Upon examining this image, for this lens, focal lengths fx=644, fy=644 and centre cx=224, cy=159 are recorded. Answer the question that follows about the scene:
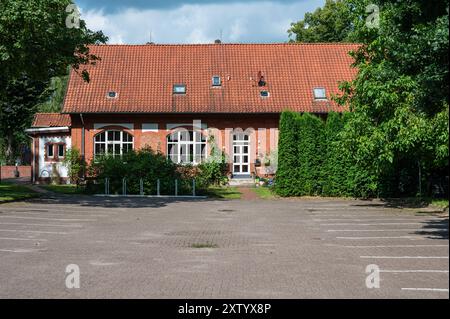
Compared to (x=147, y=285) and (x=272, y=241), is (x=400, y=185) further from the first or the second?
(x=147, y=285)

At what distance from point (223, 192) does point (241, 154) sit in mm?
6000

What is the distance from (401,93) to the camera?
2067 cm

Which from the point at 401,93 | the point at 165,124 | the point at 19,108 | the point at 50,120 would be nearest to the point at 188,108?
the point at 165,124

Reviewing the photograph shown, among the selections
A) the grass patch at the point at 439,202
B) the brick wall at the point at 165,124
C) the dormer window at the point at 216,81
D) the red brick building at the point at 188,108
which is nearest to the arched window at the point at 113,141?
the red brick building at the point at 188,108

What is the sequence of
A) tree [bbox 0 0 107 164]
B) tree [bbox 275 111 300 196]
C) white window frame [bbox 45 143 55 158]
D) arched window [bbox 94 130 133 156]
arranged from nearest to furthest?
tree [bbox 0 0 107 164] → tree [bbox 275 111 300 196] → arched window [bbox 94 130 133 156] → white window frame [bbox 45 143 55 158]

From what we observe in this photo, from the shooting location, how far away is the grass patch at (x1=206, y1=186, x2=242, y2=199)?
31.0 meters

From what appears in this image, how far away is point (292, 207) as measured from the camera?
82.9ft

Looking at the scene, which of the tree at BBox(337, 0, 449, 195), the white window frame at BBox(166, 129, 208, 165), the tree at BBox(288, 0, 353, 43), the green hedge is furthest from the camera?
the tree at BBox(288, 0, 353, 43)

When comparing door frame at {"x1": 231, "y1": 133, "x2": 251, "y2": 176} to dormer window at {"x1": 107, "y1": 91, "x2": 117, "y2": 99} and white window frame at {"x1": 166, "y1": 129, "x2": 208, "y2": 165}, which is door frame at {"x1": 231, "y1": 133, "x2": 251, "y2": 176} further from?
dormer window at {"x1": 107, "y1": 91, "x2": 117, "y2": 99}

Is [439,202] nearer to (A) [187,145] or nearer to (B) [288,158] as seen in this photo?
(B) [288,158]

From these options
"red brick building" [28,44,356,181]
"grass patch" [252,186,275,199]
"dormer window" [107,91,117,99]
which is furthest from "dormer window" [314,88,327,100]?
"dormer window" [107,91,117,99]

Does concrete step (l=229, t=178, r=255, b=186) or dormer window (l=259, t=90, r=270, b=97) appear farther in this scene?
dormer window (l=259, t=90, r=270, b=97)

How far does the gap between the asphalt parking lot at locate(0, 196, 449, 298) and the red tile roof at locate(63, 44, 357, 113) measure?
14762 millimetres

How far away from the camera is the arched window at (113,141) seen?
38.5 m
